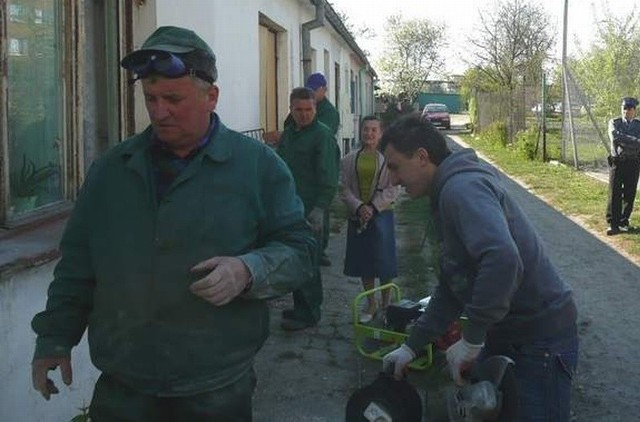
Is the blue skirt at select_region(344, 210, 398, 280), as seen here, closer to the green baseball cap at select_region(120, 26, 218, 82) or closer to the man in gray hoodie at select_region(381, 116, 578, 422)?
the man in gray hoodie at select_region(381, 116, 578, 422)

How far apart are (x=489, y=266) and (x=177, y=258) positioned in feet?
3.13

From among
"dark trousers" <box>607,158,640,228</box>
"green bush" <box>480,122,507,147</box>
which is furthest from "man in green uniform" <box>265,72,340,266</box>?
"green bush" <box>480,122,507,147</box>

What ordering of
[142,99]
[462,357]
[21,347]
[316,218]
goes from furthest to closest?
[316,218], [142,99], [21,347], [462,357]

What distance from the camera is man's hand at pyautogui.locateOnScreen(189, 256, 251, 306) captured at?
6.81ft

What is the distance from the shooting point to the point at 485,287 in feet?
8.25

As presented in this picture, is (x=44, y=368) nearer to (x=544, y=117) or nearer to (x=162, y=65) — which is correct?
(x=162, y=65)

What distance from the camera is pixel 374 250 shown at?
6.14m

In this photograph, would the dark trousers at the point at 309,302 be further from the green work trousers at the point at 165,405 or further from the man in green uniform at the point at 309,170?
the green work trousers at the point at 165,405

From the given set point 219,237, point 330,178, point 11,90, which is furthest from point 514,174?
point 219,237

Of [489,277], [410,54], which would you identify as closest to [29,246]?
[489,277]

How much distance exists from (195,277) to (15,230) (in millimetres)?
1946

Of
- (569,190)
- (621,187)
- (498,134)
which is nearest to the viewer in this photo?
(621,187)

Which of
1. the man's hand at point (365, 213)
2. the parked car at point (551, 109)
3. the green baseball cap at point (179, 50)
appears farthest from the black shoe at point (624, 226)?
the parked car at point (551, 109)

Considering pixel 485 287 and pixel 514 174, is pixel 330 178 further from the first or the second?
pixel 514 174
